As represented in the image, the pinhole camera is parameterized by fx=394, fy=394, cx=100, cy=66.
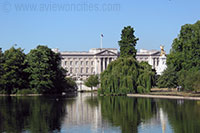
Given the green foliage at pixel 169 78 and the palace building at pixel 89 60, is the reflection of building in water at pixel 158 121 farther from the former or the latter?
the palace building at pixel 89 60

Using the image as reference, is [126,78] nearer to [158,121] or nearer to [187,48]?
[187,48]

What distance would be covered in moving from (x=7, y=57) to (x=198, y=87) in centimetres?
3942

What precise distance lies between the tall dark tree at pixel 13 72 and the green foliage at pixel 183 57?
2631cm

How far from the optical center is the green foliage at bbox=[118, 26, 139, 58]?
7462 centimetres

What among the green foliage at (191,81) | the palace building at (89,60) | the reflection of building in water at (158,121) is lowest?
the reflection of building in water at (158,121)

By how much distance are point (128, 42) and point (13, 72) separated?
22.2 m

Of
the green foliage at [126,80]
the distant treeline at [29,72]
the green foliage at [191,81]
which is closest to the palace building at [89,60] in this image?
the distant treeline at [29,72]

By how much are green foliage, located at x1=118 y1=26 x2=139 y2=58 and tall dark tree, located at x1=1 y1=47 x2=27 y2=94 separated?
19.2 m

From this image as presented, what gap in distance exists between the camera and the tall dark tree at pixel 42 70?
237ft

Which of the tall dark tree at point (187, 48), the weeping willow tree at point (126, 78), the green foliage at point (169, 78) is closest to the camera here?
the weeping willow tree at point (126, 78)

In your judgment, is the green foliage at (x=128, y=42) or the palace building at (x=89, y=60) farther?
the palace building at (x=89, y=60)

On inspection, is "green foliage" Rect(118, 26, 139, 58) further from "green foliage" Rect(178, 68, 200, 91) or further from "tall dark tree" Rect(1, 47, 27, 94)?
"tall dark tree" Rect(1, 47, 27, 94)

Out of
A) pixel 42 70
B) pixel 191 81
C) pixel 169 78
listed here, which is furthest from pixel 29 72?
pixel 191 81

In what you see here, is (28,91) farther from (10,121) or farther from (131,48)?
(10,121)
